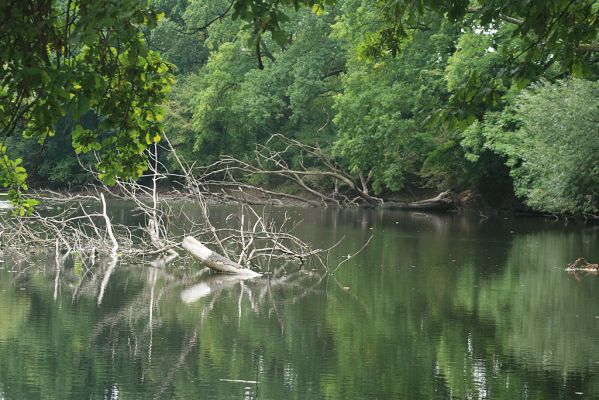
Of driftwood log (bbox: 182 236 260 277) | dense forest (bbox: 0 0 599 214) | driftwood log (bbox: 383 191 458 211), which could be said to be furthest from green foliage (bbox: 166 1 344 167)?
driftwood log (bbox: 182 236 260 277)

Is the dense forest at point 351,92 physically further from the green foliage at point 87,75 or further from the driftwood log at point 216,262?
the driftwood log at point 216,262

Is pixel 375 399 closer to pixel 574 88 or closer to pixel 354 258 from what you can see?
pixel 354 258

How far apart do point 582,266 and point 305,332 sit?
34.5ft

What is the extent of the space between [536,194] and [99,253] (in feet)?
59.9

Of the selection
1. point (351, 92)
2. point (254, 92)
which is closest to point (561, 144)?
point (351, 92)

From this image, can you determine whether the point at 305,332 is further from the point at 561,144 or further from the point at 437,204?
the point at 437,204

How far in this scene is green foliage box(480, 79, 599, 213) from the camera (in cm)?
3231

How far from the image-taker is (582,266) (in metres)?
22.2

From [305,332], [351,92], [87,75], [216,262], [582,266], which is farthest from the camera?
[351,92]

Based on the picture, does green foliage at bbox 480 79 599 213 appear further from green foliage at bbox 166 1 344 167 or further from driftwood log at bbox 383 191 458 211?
green foliage at bbox 166 1 344 167

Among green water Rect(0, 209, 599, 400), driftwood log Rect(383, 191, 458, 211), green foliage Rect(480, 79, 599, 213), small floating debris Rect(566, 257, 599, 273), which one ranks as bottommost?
driftwood log Rect(383, 191, 458, 211)

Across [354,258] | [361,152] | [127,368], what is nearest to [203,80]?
[361,152]

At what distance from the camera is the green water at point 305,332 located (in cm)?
1015

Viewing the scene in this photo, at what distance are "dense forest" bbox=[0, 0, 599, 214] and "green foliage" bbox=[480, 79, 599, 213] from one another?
5 centimetres
